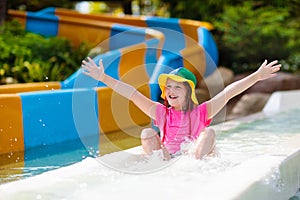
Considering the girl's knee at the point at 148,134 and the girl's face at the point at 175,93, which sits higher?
the girl's face at the point at 175,93

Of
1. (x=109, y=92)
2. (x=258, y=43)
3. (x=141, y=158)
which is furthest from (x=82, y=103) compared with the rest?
(x=258, y=43)

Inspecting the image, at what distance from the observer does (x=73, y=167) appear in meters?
3.79

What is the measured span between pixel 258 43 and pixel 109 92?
230 inches

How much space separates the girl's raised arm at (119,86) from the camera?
3738mm

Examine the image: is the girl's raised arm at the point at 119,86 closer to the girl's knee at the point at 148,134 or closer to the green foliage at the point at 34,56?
the girl's knee at the point at 148,134

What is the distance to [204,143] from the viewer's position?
3.84 m

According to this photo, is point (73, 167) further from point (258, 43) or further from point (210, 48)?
point (258, 43)

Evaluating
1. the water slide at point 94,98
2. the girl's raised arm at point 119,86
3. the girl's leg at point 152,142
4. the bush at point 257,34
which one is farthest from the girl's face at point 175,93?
the bush at point 257,34

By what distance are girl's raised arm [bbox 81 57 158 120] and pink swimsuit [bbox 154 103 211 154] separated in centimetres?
6

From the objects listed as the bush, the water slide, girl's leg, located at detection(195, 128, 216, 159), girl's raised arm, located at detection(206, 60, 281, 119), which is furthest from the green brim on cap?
the bush

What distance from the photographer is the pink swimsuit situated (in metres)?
4.02

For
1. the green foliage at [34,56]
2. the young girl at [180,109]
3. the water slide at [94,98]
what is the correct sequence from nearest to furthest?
the young girl at [180,109]
the water slide at [94,98]
the green foliage at [34,56]

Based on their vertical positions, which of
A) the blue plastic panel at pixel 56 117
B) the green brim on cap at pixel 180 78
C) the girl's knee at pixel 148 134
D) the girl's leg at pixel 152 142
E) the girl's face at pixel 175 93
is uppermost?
the green brim on cap at pixel 180 78

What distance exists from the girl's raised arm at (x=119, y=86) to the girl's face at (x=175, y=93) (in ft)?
0.47
